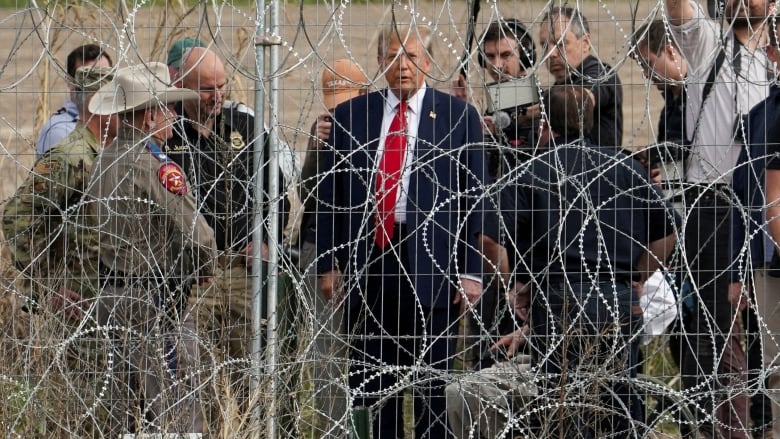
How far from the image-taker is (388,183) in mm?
5953

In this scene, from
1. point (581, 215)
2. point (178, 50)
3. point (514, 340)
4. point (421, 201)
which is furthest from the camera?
point (178, 50)

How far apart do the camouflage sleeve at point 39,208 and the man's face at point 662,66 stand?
2439mm

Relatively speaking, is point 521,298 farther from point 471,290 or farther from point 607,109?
point 607,109

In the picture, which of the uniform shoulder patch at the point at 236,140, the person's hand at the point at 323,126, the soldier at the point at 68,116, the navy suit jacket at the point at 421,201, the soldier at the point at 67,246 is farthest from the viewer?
the soldier at the point at 68,116

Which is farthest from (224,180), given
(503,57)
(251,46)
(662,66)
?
(662,66)

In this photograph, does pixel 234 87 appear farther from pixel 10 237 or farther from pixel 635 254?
pixel 635 254

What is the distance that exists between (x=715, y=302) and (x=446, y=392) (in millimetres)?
1230

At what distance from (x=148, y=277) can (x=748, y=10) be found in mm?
2745

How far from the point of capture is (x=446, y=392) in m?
5.68

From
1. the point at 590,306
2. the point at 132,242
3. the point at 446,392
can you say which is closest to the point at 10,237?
the point at 132,242

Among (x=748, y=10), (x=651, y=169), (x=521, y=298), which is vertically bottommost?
(x=521, y=298)

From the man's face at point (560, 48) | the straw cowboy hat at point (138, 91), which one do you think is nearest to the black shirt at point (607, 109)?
the man's face at point (560, 48)

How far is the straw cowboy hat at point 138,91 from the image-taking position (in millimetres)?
5855

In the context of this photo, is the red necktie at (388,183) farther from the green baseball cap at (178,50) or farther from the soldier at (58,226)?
the green baseball cap at (178,50)
